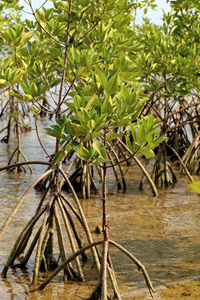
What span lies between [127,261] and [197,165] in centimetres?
351

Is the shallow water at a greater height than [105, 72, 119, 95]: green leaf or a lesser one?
lesser

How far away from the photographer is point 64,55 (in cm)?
331

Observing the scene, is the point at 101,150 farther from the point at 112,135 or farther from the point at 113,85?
the point at 113,85

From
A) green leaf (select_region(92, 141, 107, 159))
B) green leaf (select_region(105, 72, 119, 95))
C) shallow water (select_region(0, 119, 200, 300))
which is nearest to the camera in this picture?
green leaf (select_region(92, 141, 107, 159))

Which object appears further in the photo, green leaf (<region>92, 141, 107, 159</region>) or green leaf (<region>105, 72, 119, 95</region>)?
green leaf (<region>105, 72, 119, 95</region>)

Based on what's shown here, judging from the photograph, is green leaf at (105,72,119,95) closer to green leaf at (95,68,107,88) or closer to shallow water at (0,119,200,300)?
green leaf at (95,68,107,88)

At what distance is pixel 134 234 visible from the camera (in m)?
4.16

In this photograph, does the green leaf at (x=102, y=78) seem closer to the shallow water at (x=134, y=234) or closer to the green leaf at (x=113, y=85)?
the green leaf at (x=113, y=85)

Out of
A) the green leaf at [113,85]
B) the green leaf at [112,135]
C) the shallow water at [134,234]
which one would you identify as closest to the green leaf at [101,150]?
the green leaf at [112,135]

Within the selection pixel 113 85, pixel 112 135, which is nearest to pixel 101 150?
pixel 112 135

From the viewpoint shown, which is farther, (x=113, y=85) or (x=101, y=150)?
(x=113, y=85)

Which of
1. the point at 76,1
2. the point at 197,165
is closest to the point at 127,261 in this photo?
the point at 76,1

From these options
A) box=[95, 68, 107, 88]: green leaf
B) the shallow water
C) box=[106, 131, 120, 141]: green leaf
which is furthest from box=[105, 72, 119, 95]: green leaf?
the shallow water

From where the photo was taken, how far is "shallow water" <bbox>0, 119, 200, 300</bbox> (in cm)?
309
